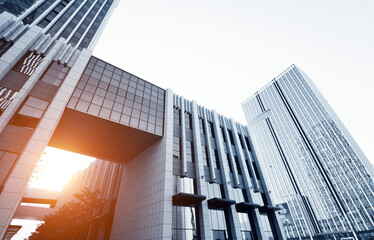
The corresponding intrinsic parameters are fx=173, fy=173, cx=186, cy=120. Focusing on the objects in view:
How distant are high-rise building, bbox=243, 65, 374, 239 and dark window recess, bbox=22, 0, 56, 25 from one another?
92545mm

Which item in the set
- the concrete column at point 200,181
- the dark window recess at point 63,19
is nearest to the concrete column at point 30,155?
the dark window recess at point 63,19

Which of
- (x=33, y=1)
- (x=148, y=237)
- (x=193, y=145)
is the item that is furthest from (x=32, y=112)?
(x=33, y=1)

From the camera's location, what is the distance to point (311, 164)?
110125mm

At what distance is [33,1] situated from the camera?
32.9 metres

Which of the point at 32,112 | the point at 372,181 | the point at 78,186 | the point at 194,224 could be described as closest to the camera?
the point at 32,112

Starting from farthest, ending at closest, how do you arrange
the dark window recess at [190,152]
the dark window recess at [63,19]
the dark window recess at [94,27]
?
1. the dark window recess at [94,27]
2. the dark window recess at [63,19]
3. the dark window recess at [190,152]

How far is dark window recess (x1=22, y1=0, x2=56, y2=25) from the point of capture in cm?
2815

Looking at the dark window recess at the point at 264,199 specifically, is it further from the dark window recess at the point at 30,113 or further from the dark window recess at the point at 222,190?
the dark window recess at the point at 30,113

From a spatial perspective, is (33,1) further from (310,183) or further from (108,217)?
(310,183)

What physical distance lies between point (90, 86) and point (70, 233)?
28.8 metres

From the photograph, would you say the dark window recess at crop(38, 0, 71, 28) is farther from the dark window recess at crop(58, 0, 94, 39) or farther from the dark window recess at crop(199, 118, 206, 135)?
the dark window recess at crop(199, 118, 206, 135)

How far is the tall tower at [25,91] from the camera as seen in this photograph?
14.4m

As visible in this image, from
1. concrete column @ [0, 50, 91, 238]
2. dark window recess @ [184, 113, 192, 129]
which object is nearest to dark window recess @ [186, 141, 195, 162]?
dark window recess @ [184, 113, 192, 129]

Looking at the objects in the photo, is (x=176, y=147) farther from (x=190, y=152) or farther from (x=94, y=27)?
(x=94, y=27)
